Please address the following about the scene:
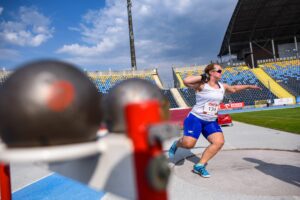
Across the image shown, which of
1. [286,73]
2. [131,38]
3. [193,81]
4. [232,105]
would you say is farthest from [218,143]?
[286,73]

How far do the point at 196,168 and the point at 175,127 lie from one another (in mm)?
3325

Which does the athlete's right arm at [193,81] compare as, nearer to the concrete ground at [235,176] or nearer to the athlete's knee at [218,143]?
the athlete's knee at [218,143]

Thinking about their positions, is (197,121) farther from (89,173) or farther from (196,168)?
(89,173)

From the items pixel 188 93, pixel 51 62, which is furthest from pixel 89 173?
pixel 188 93

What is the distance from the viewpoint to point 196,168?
4285 mm

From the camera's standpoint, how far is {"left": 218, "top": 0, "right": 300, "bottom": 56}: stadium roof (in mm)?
35312

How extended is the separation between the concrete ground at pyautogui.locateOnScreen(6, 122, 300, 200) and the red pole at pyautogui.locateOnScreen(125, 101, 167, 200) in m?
1.39

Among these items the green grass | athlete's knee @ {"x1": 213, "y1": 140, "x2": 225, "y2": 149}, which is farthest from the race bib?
the green grass

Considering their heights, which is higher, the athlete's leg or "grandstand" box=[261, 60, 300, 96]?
"grandstand" box=[261, 60, 300, 96]

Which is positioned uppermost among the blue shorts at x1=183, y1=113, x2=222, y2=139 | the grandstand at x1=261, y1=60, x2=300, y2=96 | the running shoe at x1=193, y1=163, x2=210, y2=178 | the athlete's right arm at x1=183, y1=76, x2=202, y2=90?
the grandstand at x1=261, y1=60, x2=300, y2=96

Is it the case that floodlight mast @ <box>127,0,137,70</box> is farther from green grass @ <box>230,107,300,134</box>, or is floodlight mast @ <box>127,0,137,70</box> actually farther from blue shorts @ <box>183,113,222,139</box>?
blue shorts @ <box>183,113,222,139</box>

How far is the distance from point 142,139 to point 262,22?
43505 millimetres

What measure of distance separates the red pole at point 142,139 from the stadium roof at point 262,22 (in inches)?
1466

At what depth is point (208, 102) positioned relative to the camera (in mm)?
4281
